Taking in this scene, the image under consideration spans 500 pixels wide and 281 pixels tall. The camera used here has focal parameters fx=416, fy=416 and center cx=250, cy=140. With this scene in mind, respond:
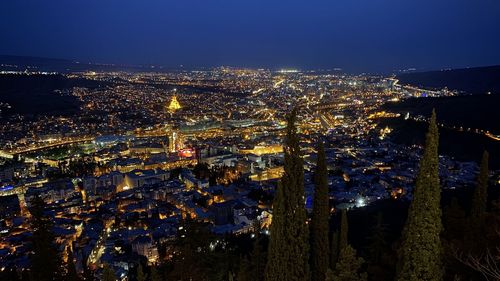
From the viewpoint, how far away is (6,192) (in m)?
24.1

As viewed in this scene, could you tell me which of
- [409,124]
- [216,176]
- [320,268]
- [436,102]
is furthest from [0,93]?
[320,268]

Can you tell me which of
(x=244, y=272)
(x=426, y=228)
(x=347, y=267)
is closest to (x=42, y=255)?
(x=244, y=272)

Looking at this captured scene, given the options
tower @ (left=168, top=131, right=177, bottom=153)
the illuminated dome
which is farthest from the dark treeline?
the illuminated dome

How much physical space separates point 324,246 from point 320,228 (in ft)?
1.31

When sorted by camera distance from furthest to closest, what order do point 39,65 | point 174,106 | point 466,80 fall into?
point 39,65 → point 466,80 → point 174,106

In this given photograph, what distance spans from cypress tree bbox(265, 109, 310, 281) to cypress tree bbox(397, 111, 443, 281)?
4.66 ft

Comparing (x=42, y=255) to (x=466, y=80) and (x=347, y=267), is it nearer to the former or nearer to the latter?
(x=347, y=267)

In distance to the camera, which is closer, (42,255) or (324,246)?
(324,246)

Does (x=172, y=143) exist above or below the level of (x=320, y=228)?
below

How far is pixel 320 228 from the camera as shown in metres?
9.08

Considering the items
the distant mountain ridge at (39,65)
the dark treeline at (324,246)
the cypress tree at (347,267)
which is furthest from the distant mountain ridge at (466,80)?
the distant mountain ridge at (39,65)

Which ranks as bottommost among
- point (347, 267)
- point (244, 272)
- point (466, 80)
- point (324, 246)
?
point (244, 272)

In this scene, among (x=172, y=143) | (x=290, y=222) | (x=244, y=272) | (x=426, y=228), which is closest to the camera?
(x=426, y=228)

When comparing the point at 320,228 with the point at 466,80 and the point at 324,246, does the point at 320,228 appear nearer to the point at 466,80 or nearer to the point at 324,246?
the point at 324,246
